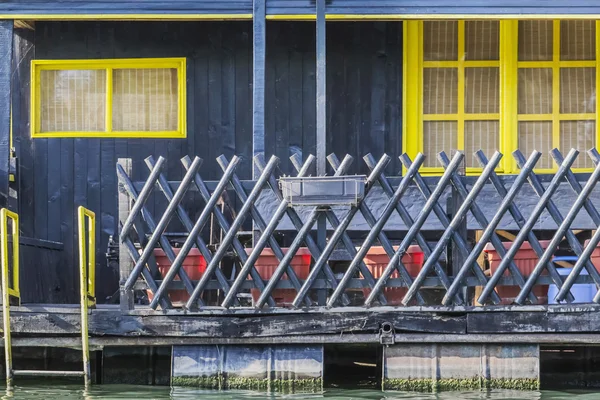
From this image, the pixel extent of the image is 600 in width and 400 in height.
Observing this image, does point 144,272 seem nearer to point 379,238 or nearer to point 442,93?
point 379,238

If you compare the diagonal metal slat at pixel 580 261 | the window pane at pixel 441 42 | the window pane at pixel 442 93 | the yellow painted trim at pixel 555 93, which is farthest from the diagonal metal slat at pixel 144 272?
the yellow painted trim at pixel 555 93

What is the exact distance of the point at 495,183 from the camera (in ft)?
29.5

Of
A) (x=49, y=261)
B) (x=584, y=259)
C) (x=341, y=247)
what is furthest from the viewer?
(x=49, y=261)

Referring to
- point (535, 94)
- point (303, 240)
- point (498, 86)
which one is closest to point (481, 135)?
point (498, 86)

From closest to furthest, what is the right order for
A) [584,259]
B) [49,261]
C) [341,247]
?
1. [584,259]
2. [341,247]
3. [49,261]

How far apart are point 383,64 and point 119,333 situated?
4092 mm

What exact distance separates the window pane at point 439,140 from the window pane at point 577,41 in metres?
1.34

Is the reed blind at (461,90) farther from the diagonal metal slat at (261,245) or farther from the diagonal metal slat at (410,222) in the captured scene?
the diagonal metal slat at (261,245)

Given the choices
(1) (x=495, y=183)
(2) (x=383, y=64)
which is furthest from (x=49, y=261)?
(1) (x=495, y=183)

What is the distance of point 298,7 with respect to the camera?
10203 millimetres

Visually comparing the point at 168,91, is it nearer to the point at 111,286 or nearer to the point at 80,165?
the point at 80,165

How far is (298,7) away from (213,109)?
6.06 feet

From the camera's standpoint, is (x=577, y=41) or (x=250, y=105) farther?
(x=250, y=105)

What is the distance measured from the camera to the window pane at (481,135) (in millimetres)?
11438
